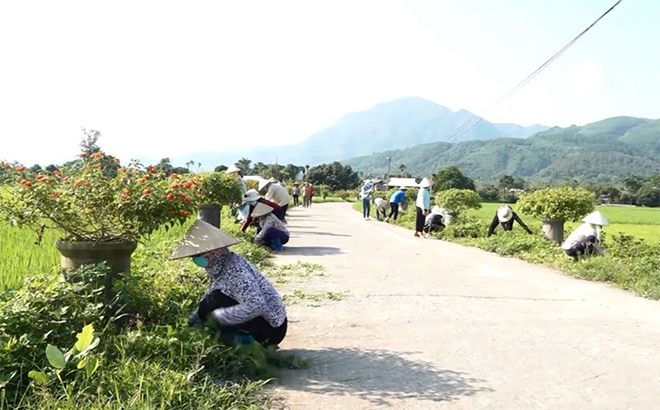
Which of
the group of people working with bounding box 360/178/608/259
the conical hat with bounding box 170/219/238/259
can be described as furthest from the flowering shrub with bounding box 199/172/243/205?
the conical hat with bounding box 170/219/238/259

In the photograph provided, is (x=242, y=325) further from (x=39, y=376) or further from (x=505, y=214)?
(x=505, y=214)

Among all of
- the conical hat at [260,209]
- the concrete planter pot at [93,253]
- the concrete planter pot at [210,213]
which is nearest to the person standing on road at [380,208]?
the concrete planter pot at [210,213]

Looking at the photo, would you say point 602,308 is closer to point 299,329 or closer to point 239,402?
point 299,329

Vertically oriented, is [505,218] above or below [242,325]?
above

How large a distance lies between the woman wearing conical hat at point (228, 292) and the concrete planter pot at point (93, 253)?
704 mm

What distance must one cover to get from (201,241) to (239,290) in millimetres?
434

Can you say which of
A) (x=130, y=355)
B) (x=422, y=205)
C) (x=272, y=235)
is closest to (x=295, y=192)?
(x=422, y=205)

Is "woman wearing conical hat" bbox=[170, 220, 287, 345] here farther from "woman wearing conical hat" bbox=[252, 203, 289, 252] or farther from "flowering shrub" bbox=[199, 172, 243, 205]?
"flowering shrub" bbox=[199, 172, 243, 205]

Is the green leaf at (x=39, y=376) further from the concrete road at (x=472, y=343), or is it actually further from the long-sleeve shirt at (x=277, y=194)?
the long-sleeve shirt at (x=277, y=194)

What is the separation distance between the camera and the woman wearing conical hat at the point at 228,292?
3920mm

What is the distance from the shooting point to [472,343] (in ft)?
15.8

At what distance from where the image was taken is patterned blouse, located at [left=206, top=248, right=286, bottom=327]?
12.8 feet

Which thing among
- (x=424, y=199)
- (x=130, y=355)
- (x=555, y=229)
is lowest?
(x=130, y=355)

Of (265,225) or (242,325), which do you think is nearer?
(242,325)
